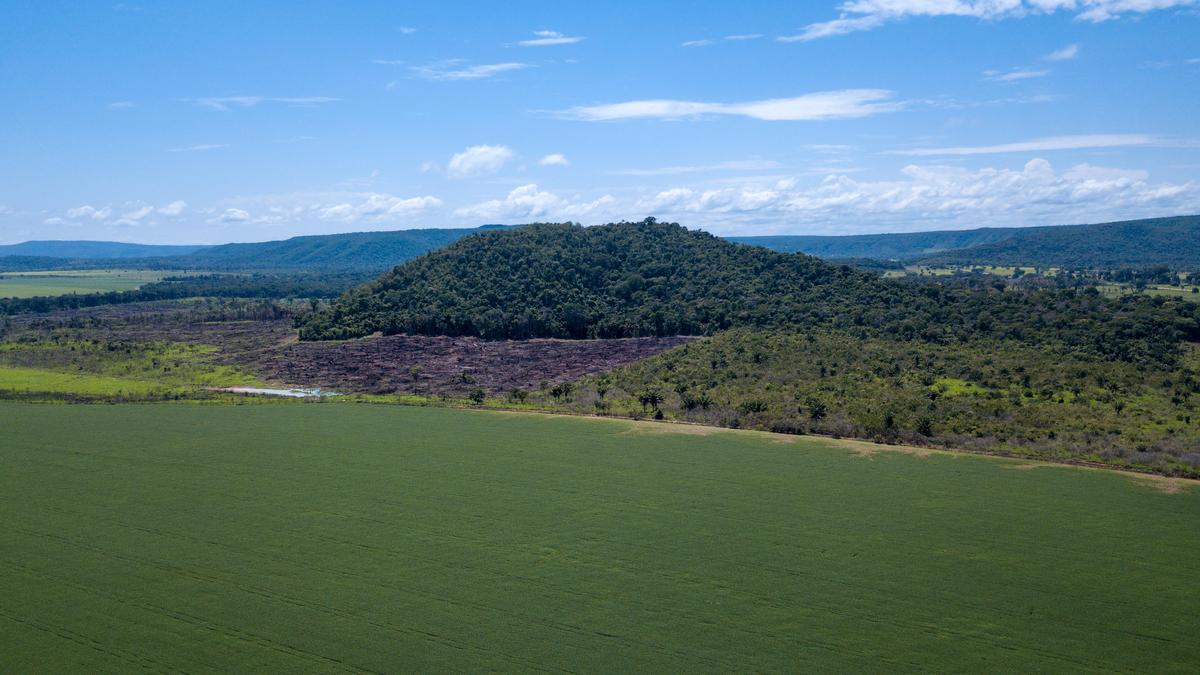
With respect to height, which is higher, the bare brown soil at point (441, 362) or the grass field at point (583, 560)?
the bare brown soil at point (441, 362)

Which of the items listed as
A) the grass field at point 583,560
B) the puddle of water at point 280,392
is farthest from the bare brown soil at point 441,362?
the grass field at point 583,560

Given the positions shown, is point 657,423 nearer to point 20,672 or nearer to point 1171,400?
point 1171,400

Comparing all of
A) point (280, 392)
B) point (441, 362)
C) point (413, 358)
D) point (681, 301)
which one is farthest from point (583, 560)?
point (681, 301)

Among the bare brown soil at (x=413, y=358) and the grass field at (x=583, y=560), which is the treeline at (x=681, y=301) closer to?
the bare brown soil at (x=413, y=358)

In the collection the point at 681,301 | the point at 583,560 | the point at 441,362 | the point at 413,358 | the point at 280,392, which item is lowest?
the point at 583,560

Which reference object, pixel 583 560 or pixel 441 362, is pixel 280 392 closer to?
pixel 441 362

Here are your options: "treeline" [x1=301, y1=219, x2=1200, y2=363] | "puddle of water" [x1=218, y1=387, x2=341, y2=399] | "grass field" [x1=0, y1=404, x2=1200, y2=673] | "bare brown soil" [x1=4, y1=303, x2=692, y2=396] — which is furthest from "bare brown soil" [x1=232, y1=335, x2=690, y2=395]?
"grass field" [x1=0, y1=404, x2=1200, y2=673]
